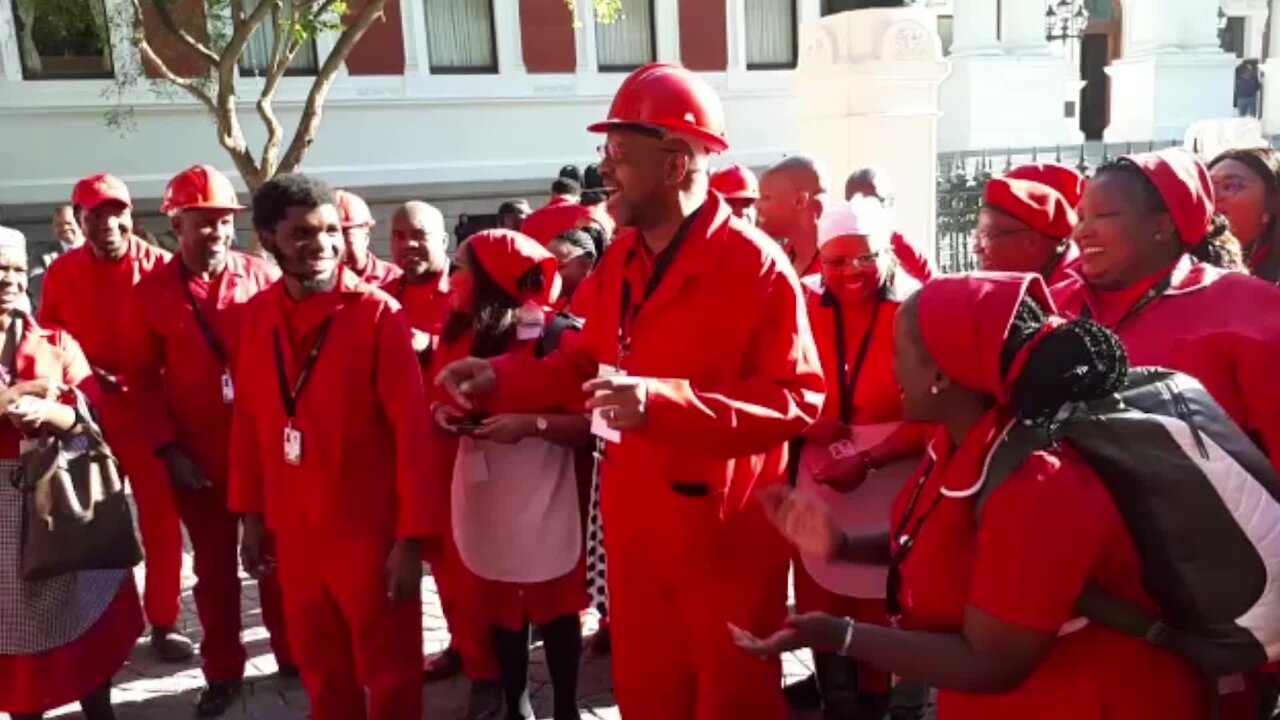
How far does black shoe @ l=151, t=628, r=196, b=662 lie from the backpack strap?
256 centimetres

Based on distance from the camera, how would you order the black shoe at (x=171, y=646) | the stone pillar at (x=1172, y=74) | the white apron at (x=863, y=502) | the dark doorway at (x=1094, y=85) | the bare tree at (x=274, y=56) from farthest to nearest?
1. the dark doorway at (x=1094, y=85)
2. the stone pillar at (x=1172, y=74)
3. the bare tree at (x=274, y=56)
4. the black shoe at (x=171, y=646)
5. the white apron at (x=863, y=502)

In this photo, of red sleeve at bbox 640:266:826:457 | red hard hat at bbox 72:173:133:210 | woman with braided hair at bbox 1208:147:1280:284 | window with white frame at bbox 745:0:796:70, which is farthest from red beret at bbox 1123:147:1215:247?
window with white frame at bbox 745:0:796:70

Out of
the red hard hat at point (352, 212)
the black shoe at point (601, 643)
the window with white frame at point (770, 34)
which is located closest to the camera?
the black shoe at point (601, 643)

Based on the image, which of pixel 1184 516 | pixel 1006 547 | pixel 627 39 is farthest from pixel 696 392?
pixel 627 39

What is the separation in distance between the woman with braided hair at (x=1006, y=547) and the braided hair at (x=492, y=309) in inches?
77.7

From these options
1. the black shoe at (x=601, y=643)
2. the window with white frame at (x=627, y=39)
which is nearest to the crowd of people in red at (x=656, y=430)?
the black shoe at (x=601, y=643)

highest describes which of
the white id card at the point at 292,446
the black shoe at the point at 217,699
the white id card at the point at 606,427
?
the white id card at the point at 606,427

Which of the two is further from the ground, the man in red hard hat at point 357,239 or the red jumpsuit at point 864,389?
the man in red hard hat at point 357,239

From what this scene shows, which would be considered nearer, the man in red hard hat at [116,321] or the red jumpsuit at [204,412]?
the red jumpsuit at [204,412]

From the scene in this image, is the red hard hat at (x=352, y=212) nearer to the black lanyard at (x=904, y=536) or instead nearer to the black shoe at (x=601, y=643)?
the black shoe at (x=601, y=643)

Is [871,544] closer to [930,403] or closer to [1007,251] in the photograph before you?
[930,403]

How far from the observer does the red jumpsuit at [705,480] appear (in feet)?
9.36

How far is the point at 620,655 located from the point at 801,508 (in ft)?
3.27

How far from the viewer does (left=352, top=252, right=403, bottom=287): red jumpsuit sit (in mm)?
5477
